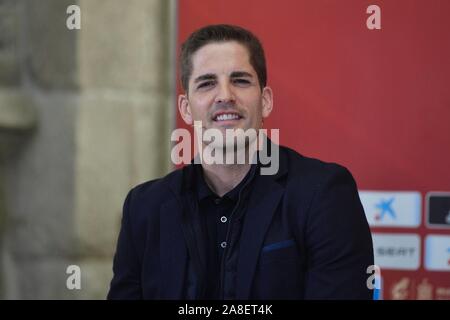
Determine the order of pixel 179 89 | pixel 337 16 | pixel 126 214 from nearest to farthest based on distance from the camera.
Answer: pixel 126 214
pixel 337 16
pixel 179 89

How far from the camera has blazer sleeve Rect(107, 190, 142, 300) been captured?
1415 mm

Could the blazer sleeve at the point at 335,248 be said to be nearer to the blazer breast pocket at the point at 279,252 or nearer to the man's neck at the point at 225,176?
the blazer breast pocket at the point at 279,252

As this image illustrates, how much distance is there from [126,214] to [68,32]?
101 cm

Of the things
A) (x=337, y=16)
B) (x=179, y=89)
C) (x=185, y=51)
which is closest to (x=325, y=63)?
(x=337, y=16)

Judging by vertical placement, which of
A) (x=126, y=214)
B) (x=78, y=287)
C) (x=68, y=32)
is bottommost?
(x=78, y=287)

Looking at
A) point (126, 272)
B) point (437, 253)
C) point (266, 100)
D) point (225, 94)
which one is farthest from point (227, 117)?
point (437, 253)

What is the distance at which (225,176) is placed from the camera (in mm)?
1458

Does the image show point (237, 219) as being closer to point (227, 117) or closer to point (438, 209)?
point (227, 117)

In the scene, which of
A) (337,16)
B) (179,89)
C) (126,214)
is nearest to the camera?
(126,214)

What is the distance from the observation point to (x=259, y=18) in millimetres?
2123

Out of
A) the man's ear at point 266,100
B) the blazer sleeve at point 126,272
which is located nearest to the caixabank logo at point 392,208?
the man's ear at point 266,100

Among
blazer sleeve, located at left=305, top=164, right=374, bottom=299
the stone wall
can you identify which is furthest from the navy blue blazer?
the stone wall

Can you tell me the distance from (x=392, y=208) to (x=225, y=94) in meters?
0.94

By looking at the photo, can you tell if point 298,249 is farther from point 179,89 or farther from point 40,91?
point 40,91
